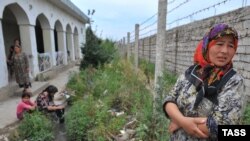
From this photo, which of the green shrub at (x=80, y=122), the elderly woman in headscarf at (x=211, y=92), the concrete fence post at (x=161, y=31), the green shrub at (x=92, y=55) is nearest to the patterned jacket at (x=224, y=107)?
the elderly woman in headscarf at (x=211, y=92)

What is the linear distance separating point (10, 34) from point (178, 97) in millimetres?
11404

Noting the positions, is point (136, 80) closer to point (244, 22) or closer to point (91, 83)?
point (91, 83)

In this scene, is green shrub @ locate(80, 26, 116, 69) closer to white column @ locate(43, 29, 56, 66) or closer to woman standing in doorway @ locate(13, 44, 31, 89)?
white column @ locate(43, 29, 56, 66)

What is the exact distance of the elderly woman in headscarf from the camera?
3.91ft

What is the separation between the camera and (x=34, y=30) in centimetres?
884

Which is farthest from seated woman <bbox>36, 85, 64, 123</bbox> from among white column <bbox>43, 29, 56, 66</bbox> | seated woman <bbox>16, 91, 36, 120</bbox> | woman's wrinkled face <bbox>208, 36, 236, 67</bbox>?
white column <bbox>43, 29, 56, 66</bbox>

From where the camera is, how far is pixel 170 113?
1421 millimetres

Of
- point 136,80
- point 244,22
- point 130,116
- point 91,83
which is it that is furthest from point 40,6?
point 244,22

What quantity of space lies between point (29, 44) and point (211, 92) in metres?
8.15

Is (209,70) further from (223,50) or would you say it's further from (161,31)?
(161,31)

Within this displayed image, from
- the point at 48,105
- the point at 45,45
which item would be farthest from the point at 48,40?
the point at 48,105

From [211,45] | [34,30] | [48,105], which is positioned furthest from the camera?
[34,30]

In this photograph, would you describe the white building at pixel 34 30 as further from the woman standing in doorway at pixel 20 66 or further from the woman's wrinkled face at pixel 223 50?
the woman's wrinkled face at pixel 223 50

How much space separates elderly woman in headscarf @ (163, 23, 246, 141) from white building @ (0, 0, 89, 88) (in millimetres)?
6111
